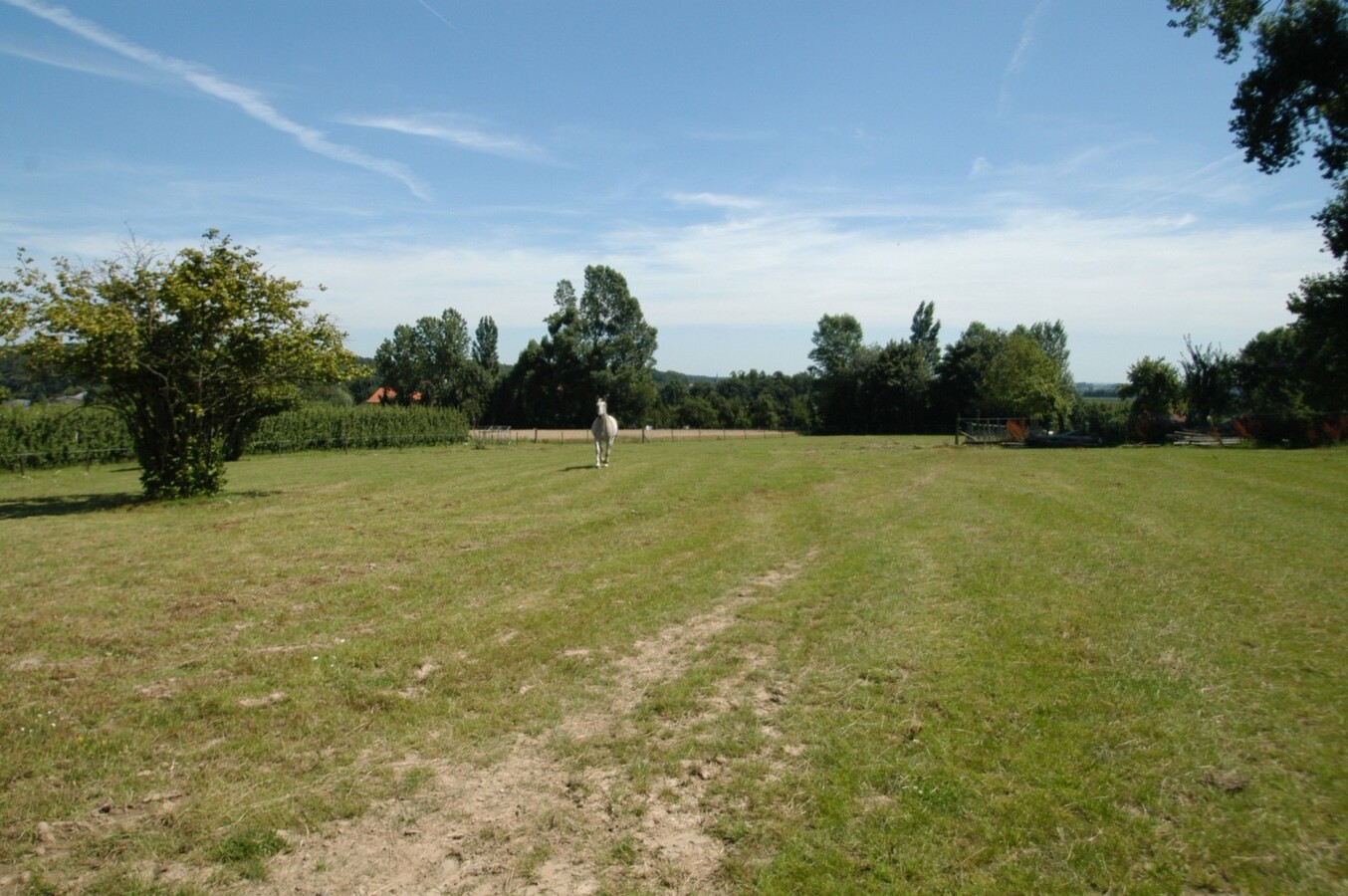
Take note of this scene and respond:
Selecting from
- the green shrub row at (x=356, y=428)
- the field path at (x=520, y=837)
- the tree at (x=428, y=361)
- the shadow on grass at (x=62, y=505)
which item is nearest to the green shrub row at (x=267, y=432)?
the green shrub row at (x=356, y=428)

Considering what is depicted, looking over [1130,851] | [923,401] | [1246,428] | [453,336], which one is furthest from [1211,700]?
[453,336]

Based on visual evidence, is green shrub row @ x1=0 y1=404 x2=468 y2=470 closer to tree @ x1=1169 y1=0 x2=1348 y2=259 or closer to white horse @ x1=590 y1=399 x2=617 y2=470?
white horse @ x1=590 y1=399 x2=617 y2=470

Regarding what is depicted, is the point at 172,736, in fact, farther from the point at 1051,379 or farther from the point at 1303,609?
the point at 1051,379

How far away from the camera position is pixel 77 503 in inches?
747

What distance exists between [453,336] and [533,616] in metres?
93.3

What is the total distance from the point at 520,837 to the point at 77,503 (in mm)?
20335

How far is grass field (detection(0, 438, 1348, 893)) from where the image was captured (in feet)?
12.6

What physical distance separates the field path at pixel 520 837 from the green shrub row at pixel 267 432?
2633 centimetres

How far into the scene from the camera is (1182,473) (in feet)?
70.9

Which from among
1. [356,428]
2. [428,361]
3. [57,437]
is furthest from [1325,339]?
[428,361]

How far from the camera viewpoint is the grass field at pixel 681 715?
3846 mm

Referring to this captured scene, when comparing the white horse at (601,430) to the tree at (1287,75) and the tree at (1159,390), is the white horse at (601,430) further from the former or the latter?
the tree at (1159,390)

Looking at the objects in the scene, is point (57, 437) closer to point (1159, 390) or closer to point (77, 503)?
point (77, 503)

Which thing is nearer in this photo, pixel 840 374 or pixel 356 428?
pixel 356 428
